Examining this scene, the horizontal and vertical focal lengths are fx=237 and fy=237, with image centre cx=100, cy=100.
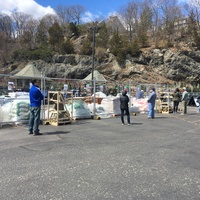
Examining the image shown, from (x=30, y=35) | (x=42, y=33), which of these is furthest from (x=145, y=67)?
(x=30, y=35)

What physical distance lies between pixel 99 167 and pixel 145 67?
43.8 meters

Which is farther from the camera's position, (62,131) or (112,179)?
(62,131)

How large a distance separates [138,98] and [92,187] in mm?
14530

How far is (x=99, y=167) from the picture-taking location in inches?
198

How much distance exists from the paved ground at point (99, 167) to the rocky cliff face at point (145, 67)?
123 ft

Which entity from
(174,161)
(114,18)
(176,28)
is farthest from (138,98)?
(114,18)

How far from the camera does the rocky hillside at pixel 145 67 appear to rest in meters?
45.9

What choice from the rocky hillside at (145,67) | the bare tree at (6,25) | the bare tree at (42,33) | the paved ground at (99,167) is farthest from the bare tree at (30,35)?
the paved ground at (99,167)

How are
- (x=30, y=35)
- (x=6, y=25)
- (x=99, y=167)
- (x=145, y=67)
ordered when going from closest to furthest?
(x=99, y=167) → (x=145, y=67) → (x=30, y=35) → (x=6, y=25)

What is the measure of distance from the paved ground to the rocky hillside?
37.9 meters

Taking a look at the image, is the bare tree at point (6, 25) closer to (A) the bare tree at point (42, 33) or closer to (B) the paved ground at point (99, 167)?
(A) the bare tree at point (42, 33)

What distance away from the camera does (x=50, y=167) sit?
5.00 metres

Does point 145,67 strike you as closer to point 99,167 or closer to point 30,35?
point 30,35

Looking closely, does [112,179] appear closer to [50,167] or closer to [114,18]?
[50,167]
